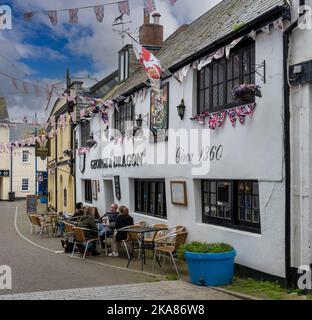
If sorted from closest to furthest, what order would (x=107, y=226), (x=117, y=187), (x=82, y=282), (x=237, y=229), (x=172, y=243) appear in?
(x=82, y=282)
(x=237, y=229)
(x=172, y=243)
(x=107, y=226)
(x=117, y=187)

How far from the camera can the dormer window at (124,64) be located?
2134 centimetres

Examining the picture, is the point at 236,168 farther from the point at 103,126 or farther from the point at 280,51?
the point at 103,126

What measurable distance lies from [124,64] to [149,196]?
365 inches

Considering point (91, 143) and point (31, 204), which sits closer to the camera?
point (91, 143)

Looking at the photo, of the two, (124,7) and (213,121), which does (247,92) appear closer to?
(213,121)

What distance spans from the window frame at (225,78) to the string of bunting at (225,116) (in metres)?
0.13

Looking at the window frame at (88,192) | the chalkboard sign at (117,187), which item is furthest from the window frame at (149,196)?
the window frame at (88,192)

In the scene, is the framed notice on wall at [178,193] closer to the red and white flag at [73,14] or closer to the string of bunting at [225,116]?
the string of bunting at [225,116]

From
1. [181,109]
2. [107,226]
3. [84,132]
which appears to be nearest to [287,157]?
[181,109]

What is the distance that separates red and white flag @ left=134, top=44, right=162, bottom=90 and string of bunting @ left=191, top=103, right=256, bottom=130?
4.48 feet

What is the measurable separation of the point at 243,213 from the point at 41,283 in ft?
13.5

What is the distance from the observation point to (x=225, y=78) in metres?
9.74

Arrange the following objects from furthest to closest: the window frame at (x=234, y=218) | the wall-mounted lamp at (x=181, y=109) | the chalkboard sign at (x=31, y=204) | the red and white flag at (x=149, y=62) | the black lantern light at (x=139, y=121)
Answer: the chalkboard sign at (x=31, y=204) < the black lantern light at (x=139, y=121) < the wall-mounted lamp at (x=181, y=109) < the red and white flag at (x=149, y=62) < the window frame at (x=234, y=218)

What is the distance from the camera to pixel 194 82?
1092cm
